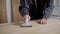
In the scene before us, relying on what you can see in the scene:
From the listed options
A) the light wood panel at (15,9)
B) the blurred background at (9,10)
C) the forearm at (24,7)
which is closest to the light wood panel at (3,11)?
the blurred background at (9,10)

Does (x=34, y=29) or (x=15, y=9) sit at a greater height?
Result: (x=15, y=9)

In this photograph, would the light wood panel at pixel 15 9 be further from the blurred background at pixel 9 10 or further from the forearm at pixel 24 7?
the forearm at pixel 24 7

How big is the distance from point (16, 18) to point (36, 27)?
883mm

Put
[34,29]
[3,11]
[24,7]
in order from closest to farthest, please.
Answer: [34,29] → [24,7] → [3,11]

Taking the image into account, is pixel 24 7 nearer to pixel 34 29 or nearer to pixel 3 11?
pixel 34 29

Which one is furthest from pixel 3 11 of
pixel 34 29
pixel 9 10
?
pixel 34 29

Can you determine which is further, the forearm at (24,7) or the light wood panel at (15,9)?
the light wood panel at (15,9)

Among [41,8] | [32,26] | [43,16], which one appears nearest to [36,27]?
[32,26]

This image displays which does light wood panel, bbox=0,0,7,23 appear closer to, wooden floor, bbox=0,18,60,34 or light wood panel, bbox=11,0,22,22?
light wood panel, bbox=11,0,22,22

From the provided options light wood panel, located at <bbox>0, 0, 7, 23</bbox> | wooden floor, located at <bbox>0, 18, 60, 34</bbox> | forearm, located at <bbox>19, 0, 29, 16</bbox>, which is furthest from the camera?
light wood panel, located at <bbox>0, 0, 7, 23</bbox>

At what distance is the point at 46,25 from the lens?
126 cm

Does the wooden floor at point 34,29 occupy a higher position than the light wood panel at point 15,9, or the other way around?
the light wood panel at point 15,9

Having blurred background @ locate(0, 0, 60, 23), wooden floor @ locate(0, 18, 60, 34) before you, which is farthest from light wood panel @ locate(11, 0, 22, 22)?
wooden floor @ locate(0, 18, 60, 34)

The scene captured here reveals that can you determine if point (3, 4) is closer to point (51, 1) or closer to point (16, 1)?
point (16, 1)
